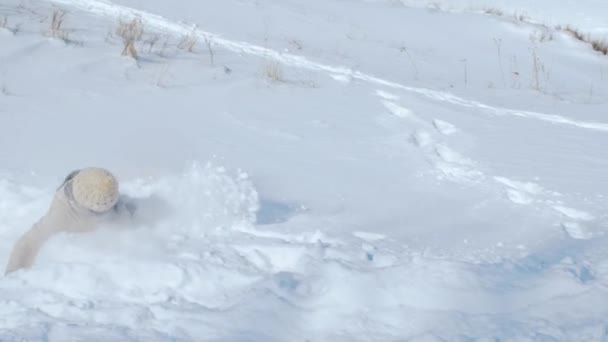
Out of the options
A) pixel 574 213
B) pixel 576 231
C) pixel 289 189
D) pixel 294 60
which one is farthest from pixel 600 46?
pixel 289 189

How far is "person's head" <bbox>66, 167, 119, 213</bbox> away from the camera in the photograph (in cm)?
344

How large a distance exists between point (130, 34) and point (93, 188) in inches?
121

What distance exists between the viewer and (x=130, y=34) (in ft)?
20.7

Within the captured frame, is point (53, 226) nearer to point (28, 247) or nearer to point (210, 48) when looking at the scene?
point (28, 247)

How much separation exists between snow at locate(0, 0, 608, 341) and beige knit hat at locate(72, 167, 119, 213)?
0.48 feet

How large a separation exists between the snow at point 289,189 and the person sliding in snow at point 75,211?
0.05 meters

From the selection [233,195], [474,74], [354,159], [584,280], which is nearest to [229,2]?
[474,74]

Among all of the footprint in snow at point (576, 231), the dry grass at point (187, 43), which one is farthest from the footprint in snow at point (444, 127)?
the dry grass at point (187, 43)

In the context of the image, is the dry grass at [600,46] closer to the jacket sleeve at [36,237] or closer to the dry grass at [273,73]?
the dry grass at [273,73]

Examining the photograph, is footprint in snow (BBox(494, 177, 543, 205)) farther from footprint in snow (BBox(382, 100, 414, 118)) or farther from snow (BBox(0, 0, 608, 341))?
footprint in snow (BBox(382, 100, 414, 118))

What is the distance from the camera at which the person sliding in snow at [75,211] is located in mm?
3410

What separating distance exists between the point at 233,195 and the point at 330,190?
18.7 inches

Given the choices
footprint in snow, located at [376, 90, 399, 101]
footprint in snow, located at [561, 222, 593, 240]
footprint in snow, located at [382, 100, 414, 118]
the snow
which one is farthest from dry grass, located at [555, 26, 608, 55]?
footprint in snow, located at [561, 222, 593, 240]

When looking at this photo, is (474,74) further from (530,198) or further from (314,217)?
(314,217)
